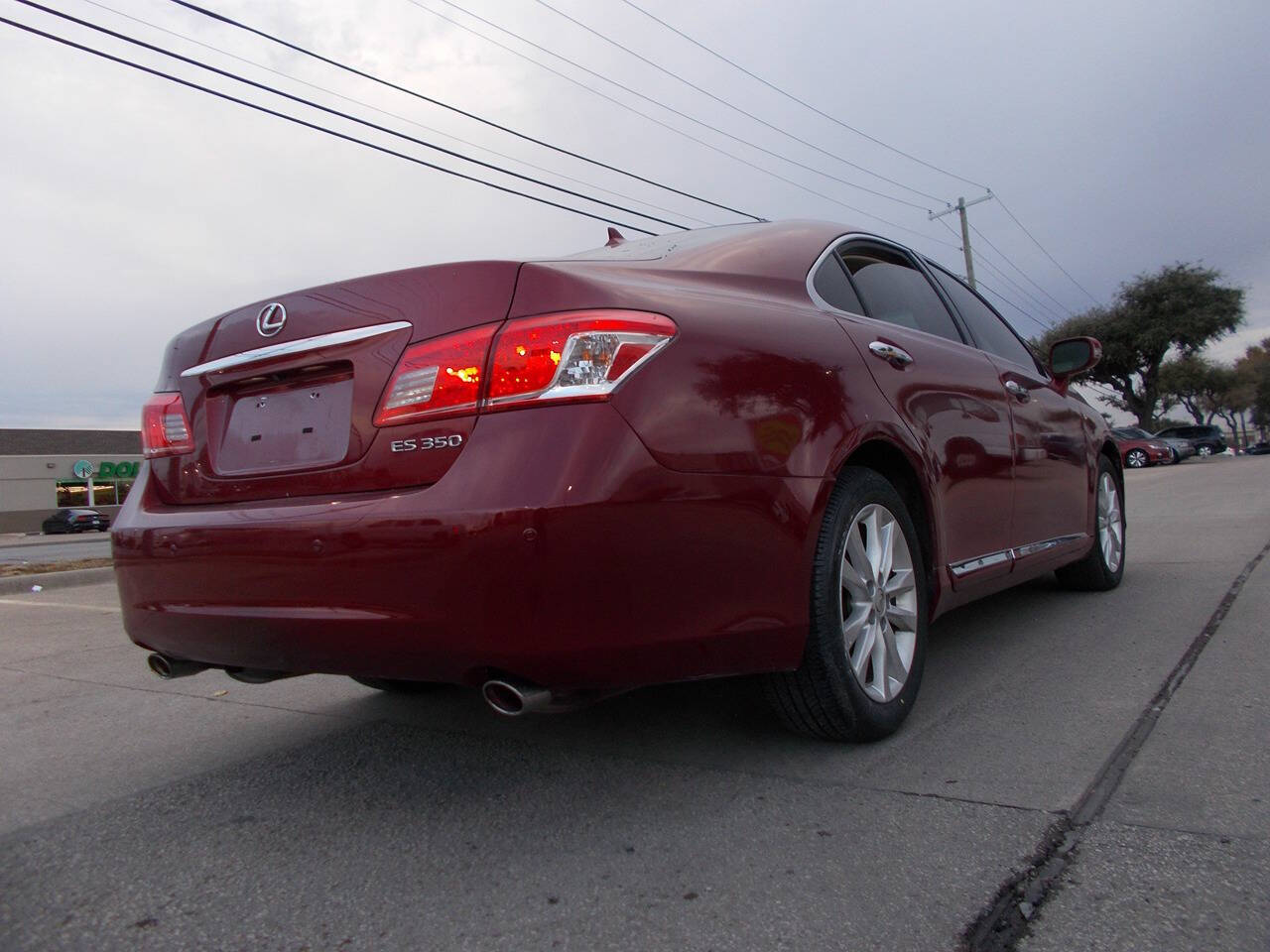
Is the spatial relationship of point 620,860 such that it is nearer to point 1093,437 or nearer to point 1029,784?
point 1029,784

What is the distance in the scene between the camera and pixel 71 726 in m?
3.60

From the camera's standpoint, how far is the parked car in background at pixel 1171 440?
3444 cm

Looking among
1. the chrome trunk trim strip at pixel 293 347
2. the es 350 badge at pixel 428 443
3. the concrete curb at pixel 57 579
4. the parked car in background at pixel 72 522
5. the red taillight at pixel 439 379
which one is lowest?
the parked car in background at pixel 72 522

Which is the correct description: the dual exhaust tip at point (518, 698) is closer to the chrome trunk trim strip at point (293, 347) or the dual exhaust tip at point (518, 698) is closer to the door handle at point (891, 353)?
the chrome trunk trim strip at point (293, 347)

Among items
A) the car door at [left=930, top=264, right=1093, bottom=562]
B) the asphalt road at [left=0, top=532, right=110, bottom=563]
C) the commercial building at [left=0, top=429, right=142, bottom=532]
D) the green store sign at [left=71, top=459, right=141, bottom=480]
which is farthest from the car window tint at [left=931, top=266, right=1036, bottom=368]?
the green store sign at [left=71, top=459, right=141, bottom=480]

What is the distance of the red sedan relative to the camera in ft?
6.75

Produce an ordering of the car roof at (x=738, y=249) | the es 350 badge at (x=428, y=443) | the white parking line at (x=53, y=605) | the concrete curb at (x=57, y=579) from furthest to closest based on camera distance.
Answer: the concrete curb at (x=57, y=579), the white parking line at (x=53, y=605), the car roof at (x=738, y=249), the es 350 badge at (x=428, y=443)

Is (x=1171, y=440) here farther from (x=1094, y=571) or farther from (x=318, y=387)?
(x=318, y=387)

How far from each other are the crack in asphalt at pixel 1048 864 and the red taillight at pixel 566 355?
1.24 meters

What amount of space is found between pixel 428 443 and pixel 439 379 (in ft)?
0.49

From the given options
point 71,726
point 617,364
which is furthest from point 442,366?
point 71,726

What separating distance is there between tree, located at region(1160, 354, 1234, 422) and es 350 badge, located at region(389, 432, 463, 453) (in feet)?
158

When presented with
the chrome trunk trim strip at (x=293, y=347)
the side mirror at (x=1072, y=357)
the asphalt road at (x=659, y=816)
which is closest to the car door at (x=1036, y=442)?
the side mirror at (x=1072, y=357)

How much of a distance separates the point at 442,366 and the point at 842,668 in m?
1.26
